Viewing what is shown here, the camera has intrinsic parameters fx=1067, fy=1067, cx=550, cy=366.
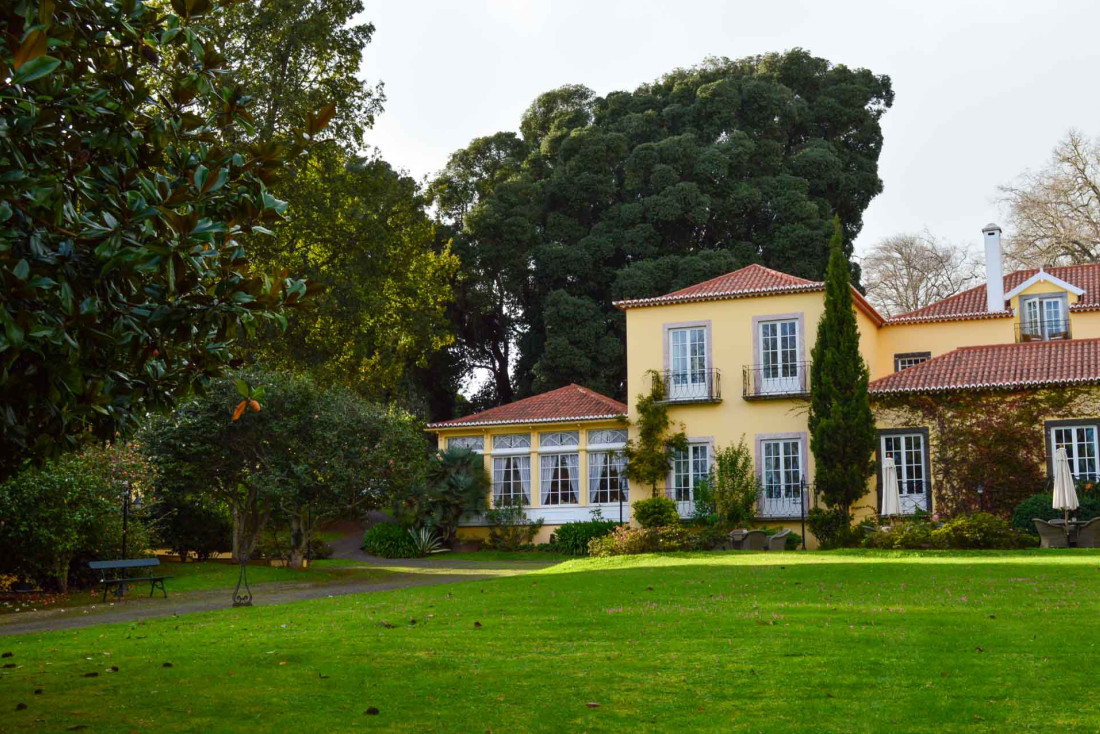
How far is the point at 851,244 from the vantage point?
140 ft

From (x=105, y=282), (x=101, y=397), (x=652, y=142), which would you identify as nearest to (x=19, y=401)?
(x=101, y=397)

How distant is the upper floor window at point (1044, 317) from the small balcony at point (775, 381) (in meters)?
7.42

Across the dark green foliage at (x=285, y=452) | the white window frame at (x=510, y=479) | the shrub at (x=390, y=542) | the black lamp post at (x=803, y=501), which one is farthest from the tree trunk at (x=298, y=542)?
the black lamp post at (x=803, y=501)

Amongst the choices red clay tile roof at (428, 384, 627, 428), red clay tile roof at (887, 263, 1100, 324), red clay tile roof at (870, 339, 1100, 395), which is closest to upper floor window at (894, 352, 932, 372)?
red clay tile roof at (887, 263, 1100, 324)

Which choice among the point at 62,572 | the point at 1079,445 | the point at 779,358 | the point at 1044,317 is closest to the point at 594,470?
the point at 779,358

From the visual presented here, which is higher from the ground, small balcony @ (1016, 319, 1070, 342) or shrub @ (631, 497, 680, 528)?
small balcony @ (1016, 319, 1070, 342)

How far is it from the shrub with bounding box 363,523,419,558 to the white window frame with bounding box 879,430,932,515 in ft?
45.0

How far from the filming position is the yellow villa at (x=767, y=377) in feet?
85.9

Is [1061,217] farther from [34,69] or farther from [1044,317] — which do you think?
[34,69]

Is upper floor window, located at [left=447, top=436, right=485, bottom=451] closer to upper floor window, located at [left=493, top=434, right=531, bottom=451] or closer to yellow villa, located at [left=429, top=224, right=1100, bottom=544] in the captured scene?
yellow villa, located at [left=429, top=224, right=1100, bottom=544]

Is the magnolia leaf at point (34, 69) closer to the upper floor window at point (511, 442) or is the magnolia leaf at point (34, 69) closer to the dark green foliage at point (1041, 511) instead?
the dark green foliage at point (1041, 511)

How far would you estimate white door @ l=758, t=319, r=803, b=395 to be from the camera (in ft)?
93.5

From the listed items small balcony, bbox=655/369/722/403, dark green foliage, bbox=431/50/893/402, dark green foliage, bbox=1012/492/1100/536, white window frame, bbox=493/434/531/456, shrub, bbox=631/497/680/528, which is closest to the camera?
dark green foliage, bbox=1012/492/1100/536

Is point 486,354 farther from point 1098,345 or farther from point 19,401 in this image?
point 19,401
